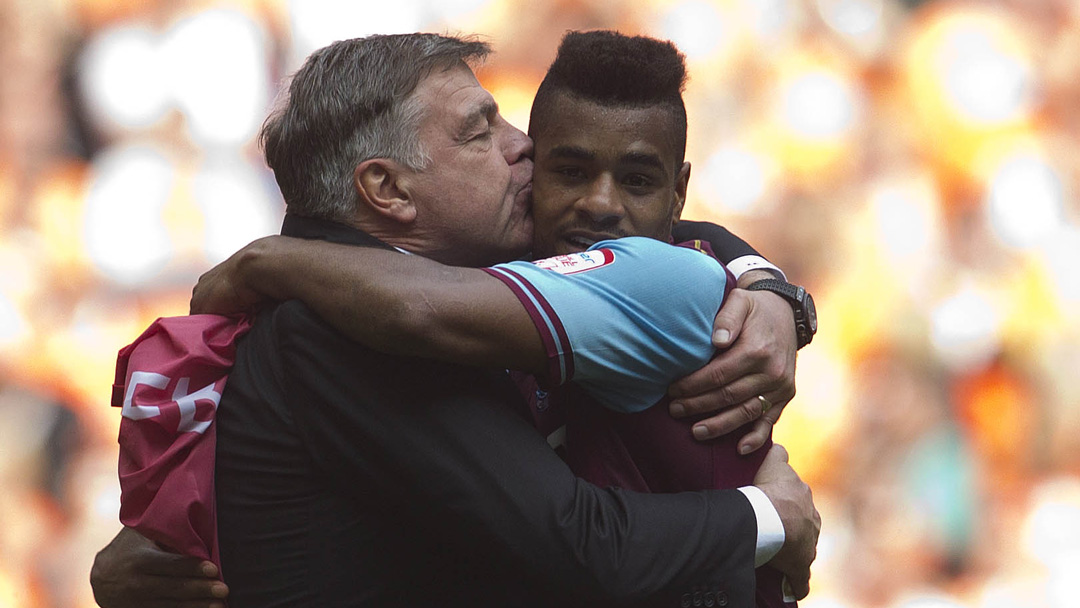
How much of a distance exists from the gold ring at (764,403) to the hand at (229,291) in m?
0.81

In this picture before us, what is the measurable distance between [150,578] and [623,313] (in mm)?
912

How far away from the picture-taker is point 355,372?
1.67 m

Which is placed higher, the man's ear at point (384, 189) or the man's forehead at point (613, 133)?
the man's forehead at point (613, 133)

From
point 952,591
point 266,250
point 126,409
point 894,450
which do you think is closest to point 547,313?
point 266,250

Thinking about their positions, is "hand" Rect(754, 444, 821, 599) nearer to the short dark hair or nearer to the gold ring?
the gold ring

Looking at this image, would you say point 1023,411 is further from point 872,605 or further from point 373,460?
point 373,460

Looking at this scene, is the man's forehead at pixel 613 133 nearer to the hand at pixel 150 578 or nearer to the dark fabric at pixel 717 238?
the dark fabric at pixel 717 238

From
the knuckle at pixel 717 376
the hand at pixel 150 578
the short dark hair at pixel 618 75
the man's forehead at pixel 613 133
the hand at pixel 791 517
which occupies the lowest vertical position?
the hand at pixel 150 578

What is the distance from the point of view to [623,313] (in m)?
1.66

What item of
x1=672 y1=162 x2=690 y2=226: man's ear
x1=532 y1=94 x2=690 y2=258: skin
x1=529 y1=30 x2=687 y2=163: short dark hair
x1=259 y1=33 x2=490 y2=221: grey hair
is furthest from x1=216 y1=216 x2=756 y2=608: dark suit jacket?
x1=672 y1=162 x2=690 y2=226: man's ear

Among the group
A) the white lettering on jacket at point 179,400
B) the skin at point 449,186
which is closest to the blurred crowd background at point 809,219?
the skin at point 449,186

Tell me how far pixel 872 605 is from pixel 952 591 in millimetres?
315

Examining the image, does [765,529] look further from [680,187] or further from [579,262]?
[680,187]

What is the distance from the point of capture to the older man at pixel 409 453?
1.63 meters
